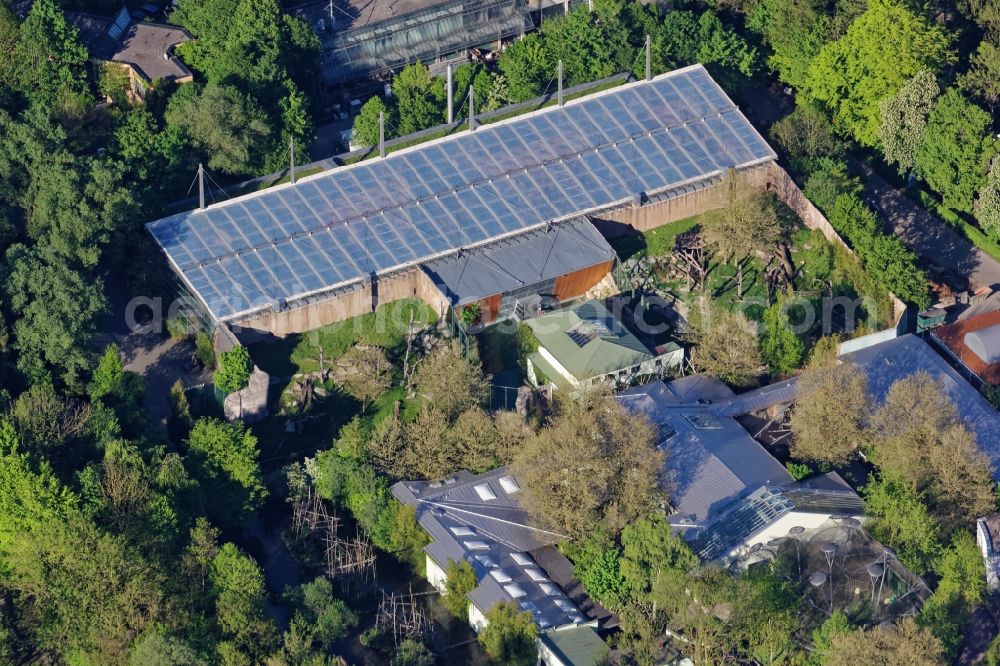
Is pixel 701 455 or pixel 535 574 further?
pixel 701 455

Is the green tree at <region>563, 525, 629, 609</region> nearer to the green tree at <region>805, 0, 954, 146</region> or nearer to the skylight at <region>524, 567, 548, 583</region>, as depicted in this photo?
the skylight at <region>524, 567, 548, 583</region>

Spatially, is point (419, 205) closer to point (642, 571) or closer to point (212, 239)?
point (212, 239)

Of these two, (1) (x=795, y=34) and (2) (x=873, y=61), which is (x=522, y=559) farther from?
(1) (x=795, y=34)

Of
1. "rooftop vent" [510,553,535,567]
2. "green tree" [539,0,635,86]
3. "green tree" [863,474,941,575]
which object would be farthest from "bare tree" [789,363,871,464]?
"green tree" [539,0,635,86]

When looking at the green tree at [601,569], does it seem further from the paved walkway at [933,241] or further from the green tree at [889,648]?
the paved walkway at [933,241]

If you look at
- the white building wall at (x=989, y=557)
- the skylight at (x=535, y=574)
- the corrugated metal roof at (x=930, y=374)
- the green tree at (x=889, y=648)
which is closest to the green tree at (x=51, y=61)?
the skylight at (x=535, y=574)

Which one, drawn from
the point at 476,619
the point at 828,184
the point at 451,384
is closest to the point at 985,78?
the point at 828,184
